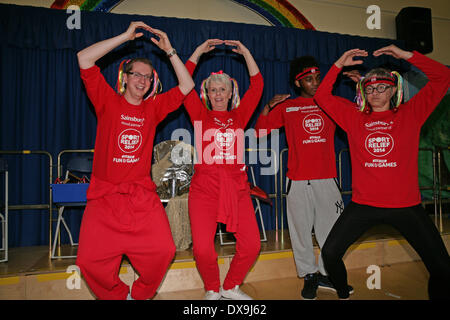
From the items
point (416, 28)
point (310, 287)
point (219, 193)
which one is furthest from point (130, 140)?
point (416, 28)

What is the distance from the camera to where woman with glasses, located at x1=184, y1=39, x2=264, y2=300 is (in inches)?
95.0

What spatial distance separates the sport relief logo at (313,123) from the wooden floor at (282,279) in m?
1.42

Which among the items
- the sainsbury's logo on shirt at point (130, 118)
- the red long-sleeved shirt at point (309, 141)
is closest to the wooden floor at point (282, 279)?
the red long-sleeved shirt at point (309, 141)

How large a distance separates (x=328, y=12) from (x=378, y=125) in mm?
3994

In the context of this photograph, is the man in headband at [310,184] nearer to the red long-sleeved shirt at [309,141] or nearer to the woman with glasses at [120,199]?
the red long-sleeved shirt at [309,141]

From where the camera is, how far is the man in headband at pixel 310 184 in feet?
9.36

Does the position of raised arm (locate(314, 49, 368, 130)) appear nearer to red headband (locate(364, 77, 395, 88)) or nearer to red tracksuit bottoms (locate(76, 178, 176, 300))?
red headband (locate(364, 77, 395, 88))

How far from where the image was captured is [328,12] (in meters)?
5.50

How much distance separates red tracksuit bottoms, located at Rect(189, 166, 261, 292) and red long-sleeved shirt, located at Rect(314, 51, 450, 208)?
0.92 meters

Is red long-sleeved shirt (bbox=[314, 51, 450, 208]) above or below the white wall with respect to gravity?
below

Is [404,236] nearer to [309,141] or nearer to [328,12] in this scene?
[309,141]

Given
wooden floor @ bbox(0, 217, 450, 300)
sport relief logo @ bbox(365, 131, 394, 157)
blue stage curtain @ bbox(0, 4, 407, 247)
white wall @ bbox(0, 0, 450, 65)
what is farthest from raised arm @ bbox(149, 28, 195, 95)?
white wall @ bbox(0, 0, 450, 65)

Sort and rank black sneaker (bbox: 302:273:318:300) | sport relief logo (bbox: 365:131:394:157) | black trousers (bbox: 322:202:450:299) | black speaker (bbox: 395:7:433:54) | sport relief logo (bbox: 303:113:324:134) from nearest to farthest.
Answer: black trousers (bbox: 322:202:450:299)
sport relief logo (bbox: 365:131:394:157)
black sneaker (bbox: 302:273:318:300)
sport relief logo (bbox: 303:113:324:134)
black speaker (bbox: 395:7:433:54)

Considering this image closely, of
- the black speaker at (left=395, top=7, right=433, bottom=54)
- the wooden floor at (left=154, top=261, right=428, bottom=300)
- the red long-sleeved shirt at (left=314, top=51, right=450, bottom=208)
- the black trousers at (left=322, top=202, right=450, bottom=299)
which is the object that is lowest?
the wooden floor at (left=154, top=261, right=428, bottom=300)
